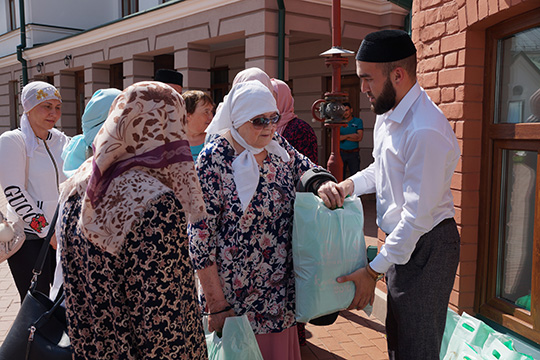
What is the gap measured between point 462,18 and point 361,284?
208cm

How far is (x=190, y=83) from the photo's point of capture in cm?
1148

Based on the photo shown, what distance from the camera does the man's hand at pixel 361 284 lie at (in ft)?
7.59

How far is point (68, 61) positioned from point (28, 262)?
14.4 meters

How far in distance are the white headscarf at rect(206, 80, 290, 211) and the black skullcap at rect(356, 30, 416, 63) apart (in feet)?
1.80

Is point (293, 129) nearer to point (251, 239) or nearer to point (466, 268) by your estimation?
point (466, 268)

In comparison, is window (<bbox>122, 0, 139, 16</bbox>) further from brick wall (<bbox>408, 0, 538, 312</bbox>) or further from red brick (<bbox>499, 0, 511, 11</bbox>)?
red brick (<bbox>499, 0, 511, 11</bbox>)

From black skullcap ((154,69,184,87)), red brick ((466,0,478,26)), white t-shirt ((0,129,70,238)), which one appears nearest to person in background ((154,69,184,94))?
black skullcap ((154,69,184,87))

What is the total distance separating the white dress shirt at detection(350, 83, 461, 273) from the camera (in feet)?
7.02

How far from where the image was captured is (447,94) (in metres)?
3.47

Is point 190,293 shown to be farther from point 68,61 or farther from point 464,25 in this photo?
point 68,61

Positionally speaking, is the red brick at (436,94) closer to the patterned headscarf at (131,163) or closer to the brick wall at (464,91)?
the brick wall at (464,91)

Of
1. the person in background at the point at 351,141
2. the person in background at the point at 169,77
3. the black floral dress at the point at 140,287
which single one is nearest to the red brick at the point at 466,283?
the black floral dress at the point at 140,287

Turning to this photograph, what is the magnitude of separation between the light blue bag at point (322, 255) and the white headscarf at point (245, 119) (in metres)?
0.27

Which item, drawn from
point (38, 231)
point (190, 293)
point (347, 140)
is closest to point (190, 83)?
point (347, 140)
